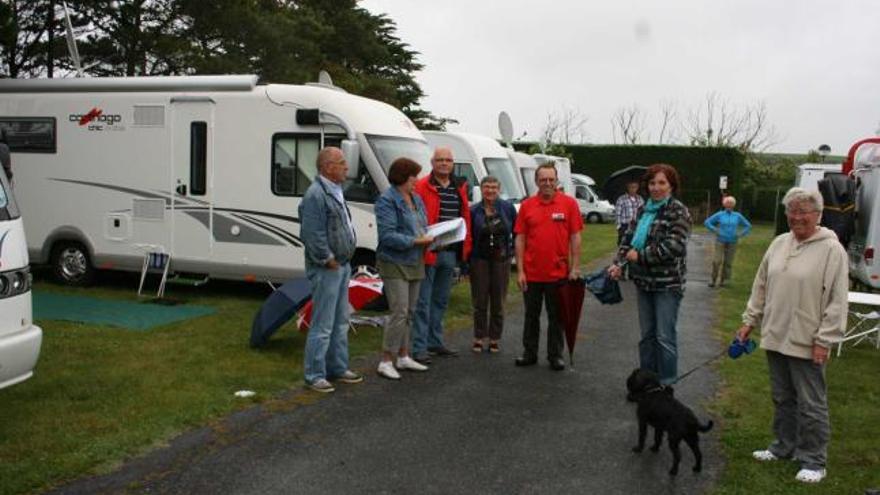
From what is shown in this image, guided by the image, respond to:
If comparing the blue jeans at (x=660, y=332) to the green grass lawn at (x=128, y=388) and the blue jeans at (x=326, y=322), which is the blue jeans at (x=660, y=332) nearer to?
the blue jeans at (x=326, y=322)

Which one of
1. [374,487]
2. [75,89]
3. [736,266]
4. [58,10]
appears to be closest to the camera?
[374,487]

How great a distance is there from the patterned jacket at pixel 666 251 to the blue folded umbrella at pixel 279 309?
3275 millimetres

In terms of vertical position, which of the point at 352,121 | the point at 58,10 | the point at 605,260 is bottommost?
the point at 605,260

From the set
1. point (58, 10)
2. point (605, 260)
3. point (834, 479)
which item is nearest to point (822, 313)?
point (834, 479)

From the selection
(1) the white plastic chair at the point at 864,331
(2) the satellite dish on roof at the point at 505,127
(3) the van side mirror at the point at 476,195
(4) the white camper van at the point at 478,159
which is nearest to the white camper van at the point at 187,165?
(3) the van side mirror at the point at 476,195

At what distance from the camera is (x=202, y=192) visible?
11.1 metres

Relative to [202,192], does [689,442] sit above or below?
below

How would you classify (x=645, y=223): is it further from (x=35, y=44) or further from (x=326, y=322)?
(x=35, y=44)

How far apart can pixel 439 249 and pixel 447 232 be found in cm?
19

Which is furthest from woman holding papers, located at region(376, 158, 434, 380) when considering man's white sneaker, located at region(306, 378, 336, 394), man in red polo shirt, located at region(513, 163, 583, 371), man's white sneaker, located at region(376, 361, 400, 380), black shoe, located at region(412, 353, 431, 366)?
man in red polo shirt, located at region(513, 163, 583, 371)

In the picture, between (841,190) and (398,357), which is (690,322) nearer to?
(841,190)

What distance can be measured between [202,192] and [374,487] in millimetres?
7239

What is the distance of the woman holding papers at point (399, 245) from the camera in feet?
23.0

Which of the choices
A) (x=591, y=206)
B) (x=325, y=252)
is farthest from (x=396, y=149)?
(x=591, y=206)
